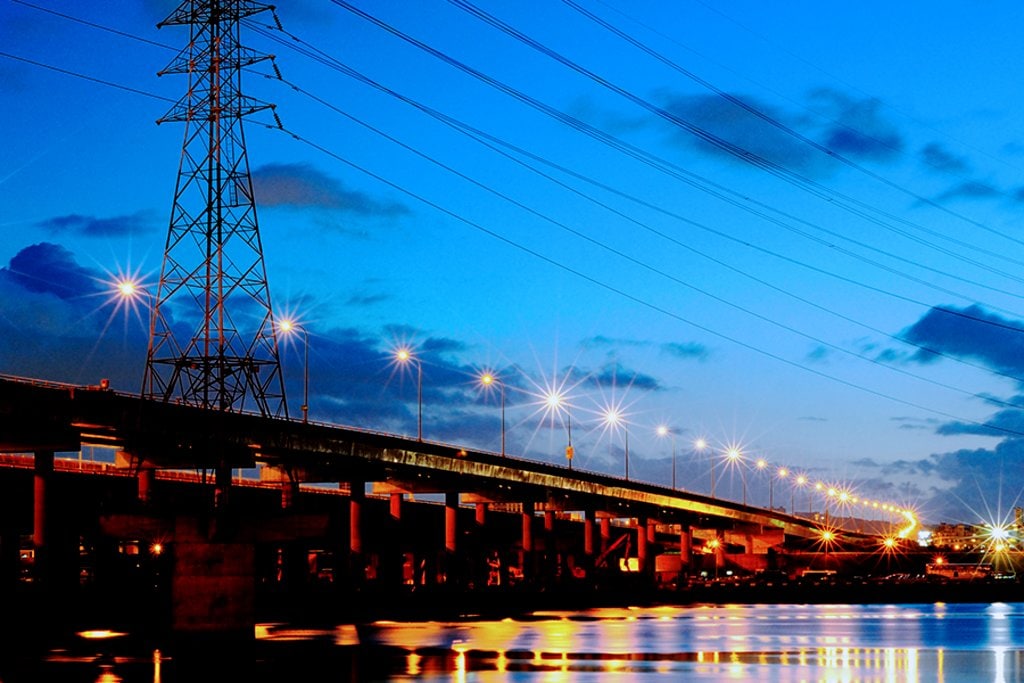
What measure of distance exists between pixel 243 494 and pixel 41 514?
167ft

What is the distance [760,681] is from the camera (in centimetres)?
5084

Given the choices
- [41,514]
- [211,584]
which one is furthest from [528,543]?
[211,584]

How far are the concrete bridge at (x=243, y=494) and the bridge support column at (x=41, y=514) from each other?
0.29 feet

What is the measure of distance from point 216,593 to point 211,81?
33.6m

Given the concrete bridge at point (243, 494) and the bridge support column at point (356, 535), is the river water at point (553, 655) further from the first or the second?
the bridge support column at point (356, 535)

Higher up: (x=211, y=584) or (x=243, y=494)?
(x=243, y=494)

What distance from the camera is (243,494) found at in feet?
464

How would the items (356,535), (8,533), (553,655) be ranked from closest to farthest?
(553,655) → (8,533) → (356,535)

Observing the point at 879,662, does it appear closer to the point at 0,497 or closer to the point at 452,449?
the point at 0,497

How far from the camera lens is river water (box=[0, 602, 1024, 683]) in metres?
53.9

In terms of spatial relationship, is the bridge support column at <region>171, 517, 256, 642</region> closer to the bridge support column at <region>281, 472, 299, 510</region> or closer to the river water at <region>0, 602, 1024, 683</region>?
the river water at <region>0, 602, 1024, 683</region>

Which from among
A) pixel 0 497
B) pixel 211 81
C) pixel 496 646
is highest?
pixel 211 81

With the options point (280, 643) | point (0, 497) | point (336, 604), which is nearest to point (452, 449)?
point (336, 604)

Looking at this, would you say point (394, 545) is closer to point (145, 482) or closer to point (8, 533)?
point (8, 533)
